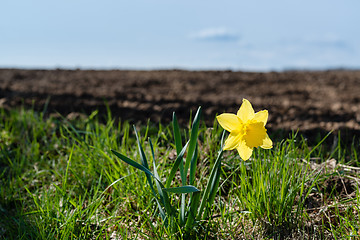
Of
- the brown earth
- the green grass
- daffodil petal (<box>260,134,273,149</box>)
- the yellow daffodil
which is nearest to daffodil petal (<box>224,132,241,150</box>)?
the yellow daffodil

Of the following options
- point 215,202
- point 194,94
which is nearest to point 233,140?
point 215,202

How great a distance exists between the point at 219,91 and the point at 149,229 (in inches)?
144

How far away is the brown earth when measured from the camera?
3488mm

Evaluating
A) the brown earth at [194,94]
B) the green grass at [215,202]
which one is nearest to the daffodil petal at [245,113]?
the green grass at [215,202]

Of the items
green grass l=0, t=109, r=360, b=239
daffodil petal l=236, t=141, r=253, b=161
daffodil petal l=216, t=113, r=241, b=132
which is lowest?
green grass l=0, t=109, r=360, b=239

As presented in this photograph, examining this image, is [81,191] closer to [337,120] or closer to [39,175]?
[39,175]

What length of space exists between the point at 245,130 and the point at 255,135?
4cm

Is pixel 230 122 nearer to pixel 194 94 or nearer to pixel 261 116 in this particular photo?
pixel 261 116

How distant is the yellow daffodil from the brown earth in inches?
57.8

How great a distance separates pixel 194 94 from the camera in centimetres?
470

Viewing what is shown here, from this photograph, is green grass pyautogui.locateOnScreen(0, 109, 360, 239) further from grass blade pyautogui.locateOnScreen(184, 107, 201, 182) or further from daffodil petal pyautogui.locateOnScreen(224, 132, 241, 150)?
daffodil petal pyautogui.locateOnScreen(224, 132, 241, 150)

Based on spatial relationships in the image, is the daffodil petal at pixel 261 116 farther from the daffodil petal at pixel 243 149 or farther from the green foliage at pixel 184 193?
the green foliage at pixel 184 193

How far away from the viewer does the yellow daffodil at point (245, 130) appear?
1312 millimetres

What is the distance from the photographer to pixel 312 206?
185 cm
